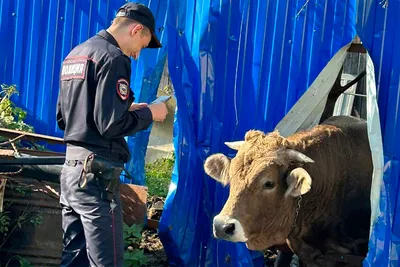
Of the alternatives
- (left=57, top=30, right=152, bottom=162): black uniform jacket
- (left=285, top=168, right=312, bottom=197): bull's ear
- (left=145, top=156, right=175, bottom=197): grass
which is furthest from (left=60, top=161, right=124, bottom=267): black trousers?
(left=145, top=156, right=175, bottom=197): grass

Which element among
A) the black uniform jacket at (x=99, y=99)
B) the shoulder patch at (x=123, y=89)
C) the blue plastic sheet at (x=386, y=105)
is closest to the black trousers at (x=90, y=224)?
the black uniform jacket at (x=99, y=99)

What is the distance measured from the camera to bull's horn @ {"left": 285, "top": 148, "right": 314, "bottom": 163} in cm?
495

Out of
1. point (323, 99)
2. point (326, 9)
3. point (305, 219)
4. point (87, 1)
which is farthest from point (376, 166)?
point (87, 1)

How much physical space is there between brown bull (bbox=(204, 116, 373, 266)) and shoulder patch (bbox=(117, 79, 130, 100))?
45.5 inches

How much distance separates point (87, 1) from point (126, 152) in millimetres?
2845

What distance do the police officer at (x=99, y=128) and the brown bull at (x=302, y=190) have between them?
33.7 inches

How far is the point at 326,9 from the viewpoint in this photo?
5730mm

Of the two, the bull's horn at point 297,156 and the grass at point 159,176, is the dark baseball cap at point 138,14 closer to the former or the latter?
the bull's horn at point 297,156

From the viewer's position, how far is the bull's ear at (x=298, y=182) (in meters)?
4.76

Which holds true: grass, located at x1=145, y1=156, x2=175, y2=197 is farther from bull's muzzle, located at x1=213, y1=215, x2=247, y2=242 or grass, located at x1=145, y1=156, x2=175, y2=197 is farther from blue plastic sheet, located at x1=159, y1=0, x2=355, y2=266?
bull's muzzle, located at x1=213, y1=215, x2=247, y2=242

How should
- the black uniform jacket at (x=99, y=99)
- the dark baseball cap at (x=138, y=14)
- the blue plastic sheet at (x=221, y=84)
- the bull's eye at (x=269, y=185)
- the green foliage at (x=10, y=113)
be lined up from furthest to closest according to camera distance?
the green foliage at (x=10, y=113), the blue plastic sheet at (x=221, y=84), the bull's eye at (x=269, y=185), the dark baseball cap at (x=138, y=14), the black uniform jacket at (x=99, y=99)

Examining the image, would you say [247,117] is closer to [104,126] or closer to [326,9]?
[326,9]

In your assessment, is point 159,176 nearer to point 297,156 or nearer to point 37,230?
point 37,230

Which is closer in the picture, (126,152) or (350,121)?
(126,152)
